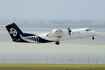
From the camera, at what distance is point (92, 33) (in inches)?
3430

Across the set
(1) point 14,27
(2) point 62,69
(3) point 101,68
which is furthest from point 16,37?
(3) point 101,68

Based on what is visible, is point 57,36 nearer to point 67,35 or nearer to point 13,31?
point 67,35

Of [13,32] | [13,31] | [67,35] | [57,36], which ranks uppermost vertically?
[13,31]

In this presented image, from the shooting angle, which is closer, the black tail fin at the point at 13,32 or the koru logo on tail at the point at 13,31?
the black tail fin at the point at 13,32

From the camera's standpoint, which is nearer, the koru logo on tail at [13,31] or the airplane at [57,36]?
the airplane at [57,36]

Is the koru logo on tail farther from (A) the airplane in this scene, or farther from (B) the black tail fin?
(A) the airplane

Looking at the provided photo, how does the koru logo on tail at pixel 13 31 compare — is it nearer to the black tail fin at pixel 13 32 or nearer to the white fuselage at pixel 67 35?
the black tail fin at pixel 13 32

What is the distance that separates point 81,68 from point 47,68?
289 inches

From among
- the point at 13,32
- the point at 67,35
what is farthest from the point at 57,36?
the point at 13,32

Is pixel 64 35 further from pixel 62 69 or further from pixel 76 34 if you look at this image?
pixel 62 69

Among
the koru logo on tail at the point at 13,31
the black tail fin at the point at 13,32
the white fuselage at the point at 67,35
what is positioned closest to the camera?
the white fuselage at the point at 67,35

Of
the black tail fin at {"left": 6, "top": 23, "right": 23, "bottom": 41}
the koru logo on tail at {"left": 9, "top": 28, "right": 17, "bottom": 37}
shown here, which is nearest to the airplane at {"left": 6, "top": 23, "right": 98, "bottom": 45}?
the black tail fin at {"left": 6, "top": 23, "right": 23, "bottom": 41}

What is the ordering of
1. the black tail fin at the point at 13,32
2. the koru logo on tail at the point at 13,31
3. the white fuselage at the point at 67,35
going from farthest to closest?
the koru logo on tail at the point at 13,31 → the black tail fin at the point at 13,32 → the white fuselage at the point at 67,35

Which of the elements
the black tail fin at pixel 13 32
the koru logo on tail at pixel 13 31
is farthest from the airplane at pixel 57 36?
the koru logo on tail at pixel 13 31
